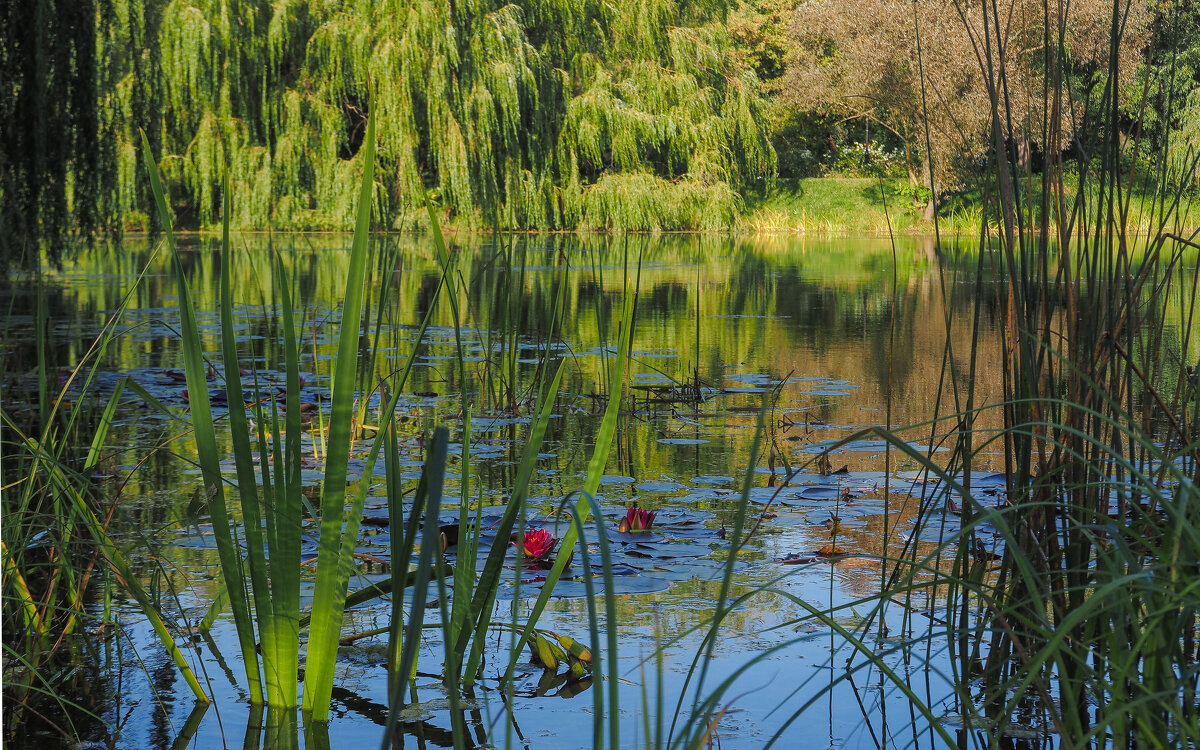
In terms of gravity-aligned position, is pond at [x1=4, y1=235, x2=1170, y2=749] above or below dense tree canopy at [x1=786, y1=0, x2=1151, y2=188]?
below

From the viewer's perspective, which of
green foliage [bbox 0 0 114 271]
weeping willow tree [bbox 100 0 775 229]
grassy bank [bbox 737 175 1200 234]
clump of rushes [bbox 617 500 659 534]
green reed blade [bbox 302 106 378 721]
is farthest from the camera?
grassy bank [bbox 737 175 1200 234]

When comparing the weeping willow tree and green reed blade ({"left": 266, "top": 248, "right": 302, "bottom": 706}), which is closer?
green reed blade ({"left": 266, "top": 248, "right": 302, "bottom": 706})

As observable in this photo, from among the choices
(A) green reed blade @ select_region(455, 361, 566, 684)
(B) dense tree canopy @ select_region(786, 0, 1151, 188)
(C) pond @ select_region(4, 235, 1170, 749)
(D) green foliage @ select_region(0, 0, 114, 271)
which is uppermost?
(B) dense tree canopy @ select_region(786, 0, 1151, 188)

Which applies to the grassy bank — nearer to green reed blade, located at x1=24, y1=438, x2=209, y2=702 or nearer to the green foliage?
the green foliage

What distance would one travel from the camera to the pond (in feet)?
4.56

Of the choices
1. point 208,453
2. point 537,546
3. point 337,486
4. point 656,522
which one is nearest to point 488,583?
point 337,486

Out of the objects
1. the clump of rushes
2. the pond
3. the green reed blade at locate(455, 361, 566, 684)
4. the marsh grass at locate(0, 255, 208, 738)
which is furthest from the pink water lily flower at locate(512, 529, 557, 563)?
the marsh grass at locate(0, 255, 208, 738)

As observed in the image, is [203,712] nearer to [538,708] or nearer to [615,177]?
[538,708]

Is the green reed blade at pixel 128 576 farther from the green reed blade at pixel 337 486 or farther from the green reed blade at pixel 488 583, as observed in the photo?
the green reed blade at pixel 488 583

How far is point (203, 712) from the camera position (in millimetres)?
1401

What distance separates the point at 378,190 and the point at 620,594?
9.15 metres

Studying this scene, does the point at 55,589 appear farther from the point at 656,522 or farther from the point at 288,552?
the point at 656,522

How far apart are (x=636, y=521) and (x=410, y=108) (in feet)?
31.2

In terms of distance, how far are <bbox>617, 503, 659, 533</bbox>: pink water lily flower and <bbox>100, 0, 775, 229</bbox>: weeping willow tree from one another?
8.07 meters
